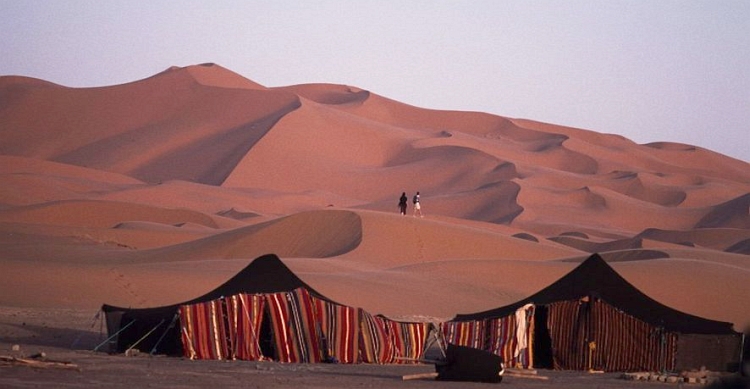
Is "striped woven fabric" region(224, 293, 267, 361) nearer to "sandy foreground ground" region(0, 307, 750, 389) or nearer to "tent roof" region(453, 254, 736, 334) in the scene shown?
"sandy foreground ground" region(0, 307, 750, 389)

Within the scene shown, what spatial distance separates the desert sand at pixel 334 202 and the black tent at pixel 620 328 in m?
8.16

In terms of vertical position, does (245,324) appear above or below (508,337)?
below

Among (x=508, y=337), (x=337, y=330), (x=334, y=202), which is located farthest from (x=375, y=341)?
(x=334, y=202)

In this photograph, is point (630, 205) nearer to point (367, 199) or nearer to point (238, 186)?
point (367, 199)

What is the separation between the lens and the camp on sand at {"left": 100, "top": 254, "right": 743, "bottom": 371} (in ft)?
67.4

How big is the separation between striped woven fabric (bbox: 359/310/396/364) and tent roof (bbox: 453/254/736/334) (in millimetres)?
1618

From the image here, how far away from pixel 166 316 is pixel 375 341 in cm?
300

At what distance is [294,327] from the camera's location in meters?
20.7

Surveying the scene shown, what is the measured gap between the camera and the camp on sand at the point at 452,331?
20.5 metres

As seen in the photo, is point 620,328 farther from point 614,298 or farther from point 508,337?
point 508,337

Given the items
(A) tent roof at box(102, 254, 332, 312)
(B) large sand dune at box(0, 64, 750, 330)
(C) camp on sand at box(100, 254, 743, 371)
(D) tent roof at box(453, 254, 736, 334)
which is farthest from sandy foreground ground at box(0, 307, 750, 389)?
(B) large sand dune at box(0, 64, 750, 330)

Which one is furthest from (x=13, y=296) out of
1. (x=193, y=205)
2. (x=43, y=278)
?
(x=193, y=205)

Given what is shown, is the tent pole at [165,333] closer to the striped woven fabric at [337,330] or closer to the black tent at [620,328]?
the striped woven fabric at [337,330]

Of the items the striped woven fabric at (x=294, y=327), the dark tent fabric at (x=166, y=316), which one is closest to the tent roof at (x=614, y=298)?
the striped woven fabric at (x=294, y=327)
